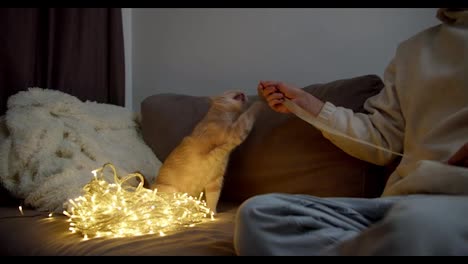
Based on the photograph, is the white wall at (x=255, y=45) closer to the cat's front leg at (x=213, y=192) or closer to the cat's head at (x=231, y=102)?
the cat's head at (x=231, y=102)

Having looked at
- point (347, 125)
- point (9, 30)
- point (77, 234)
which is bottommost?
point (77, 234)

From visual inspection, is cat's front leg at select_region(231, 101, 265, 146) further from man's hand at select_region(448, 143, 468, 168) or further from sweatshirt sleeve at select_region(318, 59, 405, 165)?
man's hand at select_region(448, 143, 468, 168)

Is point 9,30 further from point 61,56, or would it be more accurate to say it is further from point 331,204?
point 331,204

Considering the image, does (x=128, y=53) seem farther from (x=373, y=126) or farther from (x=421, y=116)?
(x=421, y=116)

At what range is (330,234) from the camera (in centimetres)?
80

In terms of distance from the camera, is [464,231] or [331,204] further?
[331,204]

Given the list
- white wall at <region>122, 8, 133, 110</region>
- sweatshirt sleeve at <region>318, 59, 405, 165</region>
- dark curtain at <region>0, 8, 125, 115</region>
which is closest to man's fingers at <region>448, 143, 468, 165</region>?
sweatshirt sleeve at <region>318, 59, 405, 165</region>

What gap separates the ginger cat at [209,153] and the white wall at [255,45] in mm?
575

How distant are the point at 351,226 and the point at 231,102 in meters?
0.66

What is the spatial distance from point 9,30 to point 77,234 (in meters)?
0.96

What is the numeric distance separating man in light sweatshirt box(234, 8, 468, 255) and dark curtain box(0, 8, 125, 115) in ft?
2.99

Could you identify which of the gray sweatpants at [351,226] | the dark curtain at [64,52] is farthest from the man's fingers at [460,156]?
the dark curtain at [64,52]

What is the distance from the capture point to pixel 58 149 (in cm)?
145
